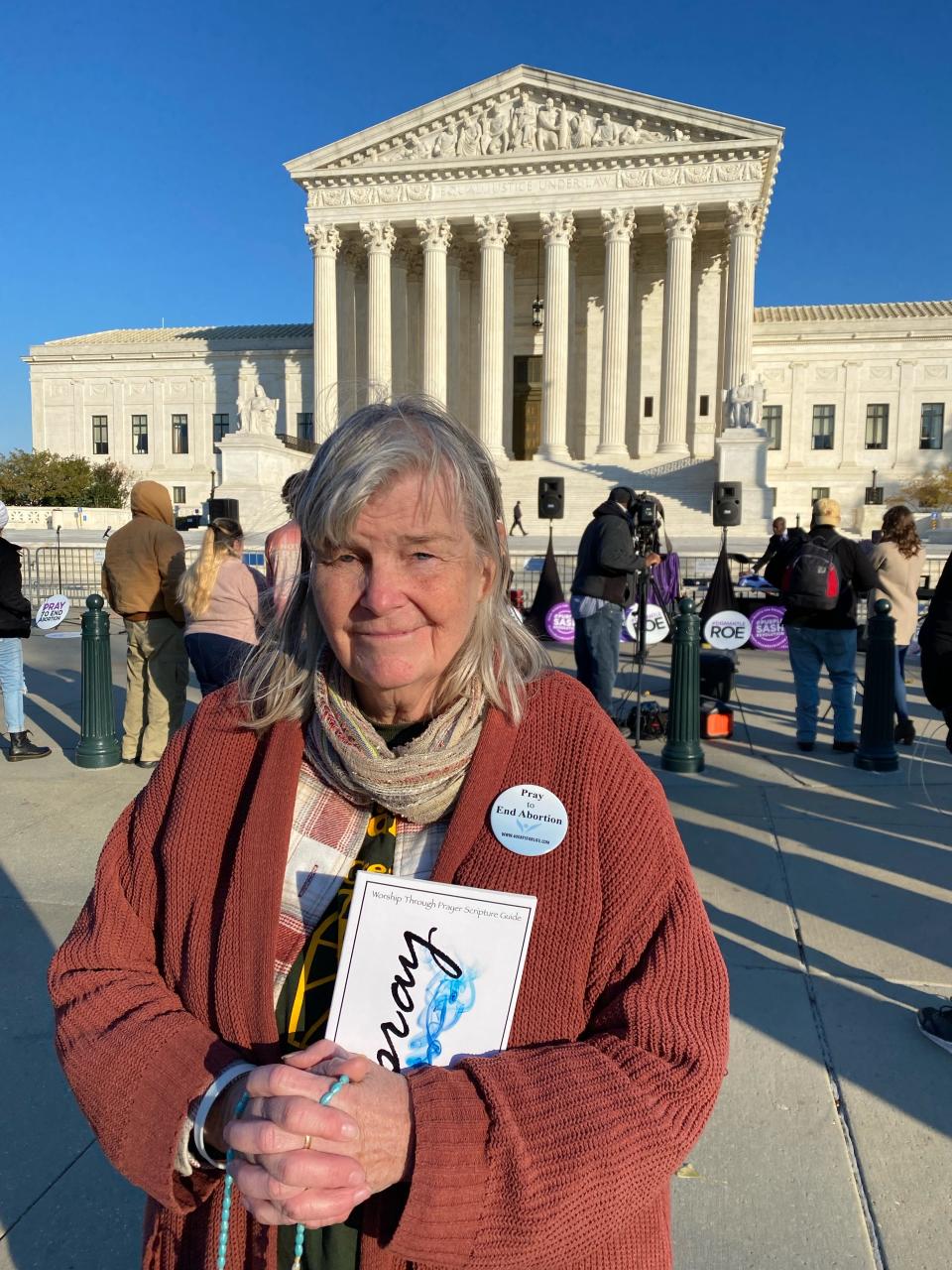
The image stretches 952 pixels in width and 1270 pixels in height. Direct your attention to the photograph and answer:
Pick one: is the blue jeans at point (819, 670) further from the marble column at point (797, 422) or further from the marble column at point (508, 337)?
the marble column at point (797, 422)

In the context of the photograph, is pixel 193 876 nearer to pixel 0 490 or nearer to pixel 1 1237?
pixel 1 1237

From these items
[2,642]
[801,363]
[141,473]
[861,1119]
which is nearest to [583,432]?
[801,363]

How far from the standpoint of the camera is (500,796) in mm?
1462

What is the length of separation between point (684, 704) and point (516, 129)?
41.6m

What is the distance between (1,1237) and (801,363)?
52.5 meters

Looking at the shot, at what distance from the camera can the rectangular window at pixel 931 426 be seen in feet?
158

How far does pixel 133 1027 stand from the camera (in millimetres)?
1415

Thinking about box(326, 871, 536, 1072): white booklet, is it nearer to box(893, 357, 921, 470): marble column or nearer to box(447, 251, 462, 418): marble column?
box(447, 251, 462, 418): marble column

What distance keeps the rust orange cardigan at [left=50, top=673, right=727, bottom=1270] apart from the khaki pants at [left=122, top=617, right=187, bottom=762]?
573 centimetres

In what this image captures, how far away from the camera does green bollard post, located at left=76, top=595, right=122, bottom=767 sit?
7133mm

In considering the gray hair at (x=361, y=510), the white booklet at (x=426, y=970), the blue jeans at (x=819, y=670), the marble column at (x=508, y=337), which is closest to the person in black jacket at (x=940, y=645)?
the gray hair at (x=361, y=510)

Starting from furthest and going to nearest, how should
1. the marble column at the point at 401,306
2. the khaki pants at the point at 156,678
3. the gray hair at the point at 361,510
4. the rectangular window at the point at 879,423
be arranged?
the rectangular window at the point at 879,423, the marble column at the point at 401,306, the khaki pants at the point at 156,678, the gray hair at the point at 361,510

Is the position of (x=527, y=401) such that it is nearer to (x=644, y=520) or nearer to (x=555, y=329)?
(x=555, y=329)

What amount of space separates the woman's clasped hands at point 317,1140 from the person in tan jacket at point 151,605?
5994mm
